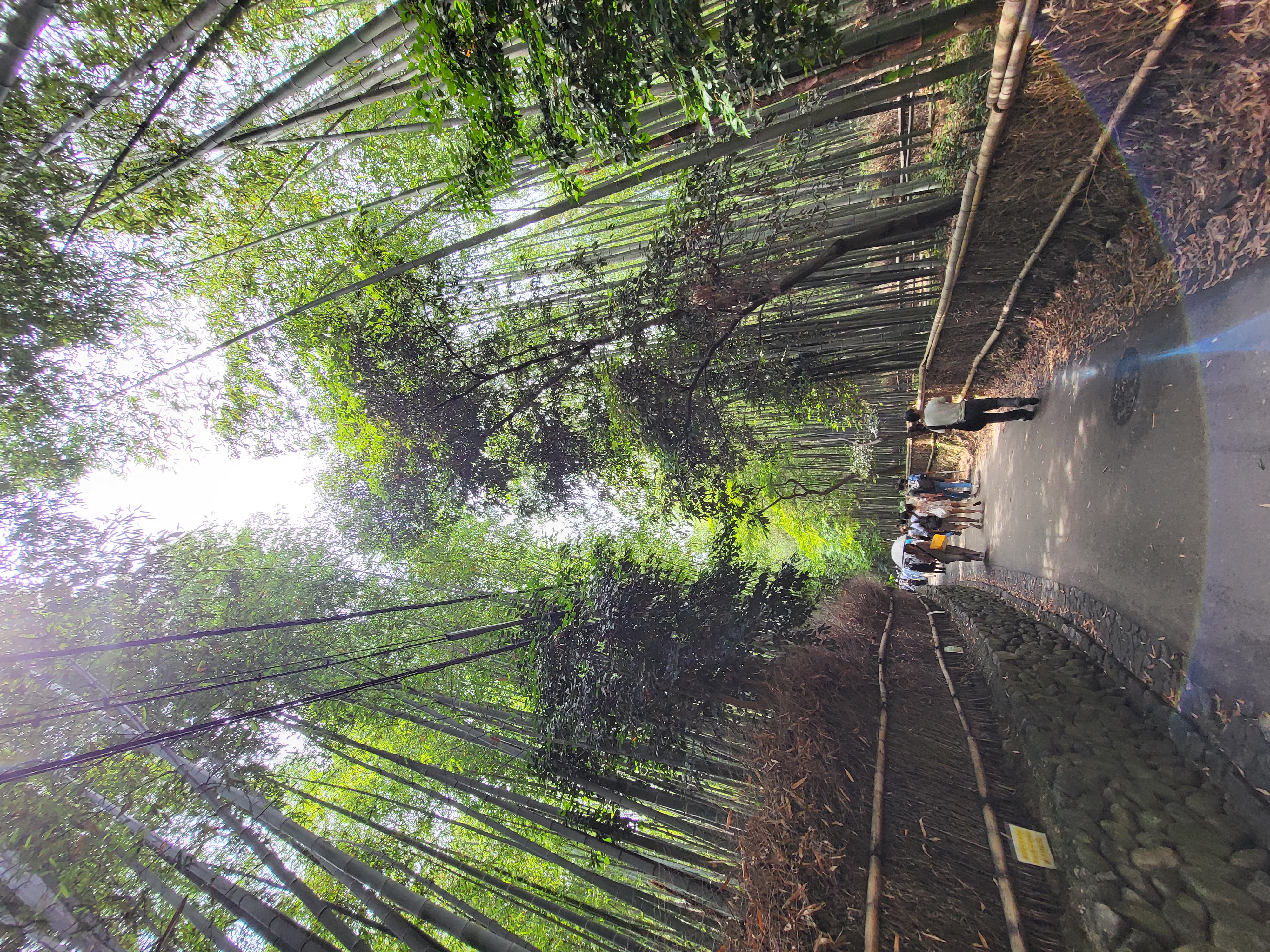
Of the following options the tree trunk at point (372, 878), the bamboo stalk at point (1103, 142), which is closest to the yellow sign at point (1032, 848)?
the tree trunk at point (372, 878)

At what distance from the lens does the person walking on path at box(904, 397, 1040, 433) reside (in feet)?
16.9

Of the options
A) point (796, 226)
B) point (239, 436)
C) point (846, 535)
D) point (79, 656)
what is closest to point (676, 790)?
point (796, 226)

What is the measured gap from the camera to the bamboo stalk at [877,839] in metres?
2.55

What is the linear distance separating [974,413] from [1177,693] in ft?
9.97

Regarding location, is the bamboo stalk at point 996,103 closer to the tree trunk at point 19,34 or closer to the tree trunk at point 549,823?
the tree trunk at point 19,34

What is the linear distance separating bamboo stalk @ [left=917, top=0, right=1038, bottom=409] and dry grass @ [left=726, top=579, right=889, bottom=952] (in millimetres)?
3229

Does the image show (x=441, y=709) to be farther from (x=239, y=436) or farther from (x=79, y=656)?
(x=239, y=436)

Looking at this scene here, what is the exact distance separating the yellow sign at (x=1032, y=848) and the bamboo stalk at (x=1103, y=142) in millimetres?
3442

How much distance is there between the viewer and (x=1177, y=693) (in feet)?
9.43

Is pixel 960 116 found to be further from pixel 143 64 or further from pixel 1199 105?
pixel 143 64

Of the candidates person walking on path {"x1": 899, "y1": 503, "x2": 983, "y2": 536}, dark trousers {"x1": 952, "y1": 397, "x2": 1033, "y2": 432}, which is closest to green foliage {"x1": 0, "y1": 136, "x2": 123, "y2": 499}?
dark trousers {"x1": 952, "y1": 397, "x2": 1033, "y2": 432}

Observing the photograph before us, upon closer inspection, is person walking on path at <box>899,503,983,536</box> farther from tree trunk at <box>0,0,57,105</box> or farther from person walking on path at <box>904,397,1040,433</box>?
tree trunk at <box>0,0,57,105</box>

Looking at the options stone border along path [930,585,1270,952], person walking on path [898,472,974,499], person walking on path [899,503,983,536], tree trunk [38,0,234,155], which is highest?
tree trunk [38,0,234,155]

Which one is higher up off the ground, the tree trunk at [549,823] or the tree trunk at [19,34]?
the tree trunk at [19,34]
